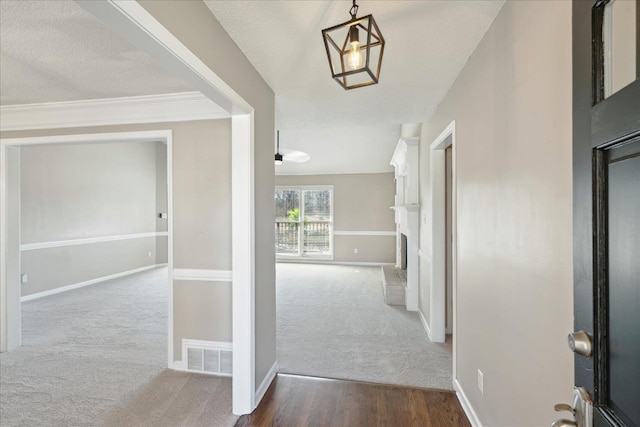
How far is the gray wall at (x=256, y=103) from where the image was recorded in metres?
1.30

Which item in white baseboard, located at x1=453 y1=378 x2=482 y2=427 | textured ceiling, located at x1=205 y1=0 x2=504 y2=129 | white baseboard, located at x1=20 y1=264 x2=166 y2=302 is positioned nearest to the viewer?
textured ceiling, located at x1=205 y1=0 x2=504 y2=129

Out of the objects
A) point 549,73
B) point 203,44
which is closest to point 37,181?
point 203,44

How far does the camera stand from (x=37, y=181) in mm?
4828

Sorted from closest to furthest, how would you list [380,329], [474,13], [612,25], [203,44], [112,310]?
[612,25] → [203,44] → [474,13] → [380,329] → [112,310]

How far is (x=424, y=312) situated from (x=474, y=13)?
3142 mm

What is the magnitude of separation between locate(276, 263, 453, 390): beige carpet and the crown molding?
243 cm

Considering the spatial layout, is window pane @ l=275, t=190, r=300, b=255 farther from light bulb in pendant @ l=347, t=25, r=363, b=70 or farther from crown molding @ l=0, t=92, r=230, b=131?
light bulb in pendant @ l=347, t=25, r=363, b=70

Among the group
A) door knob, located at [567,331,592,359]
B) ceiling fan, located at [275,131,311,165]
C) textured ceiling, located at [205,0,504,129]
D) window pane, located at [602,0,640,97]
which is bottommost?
door knob, located at [567,331,592,359]

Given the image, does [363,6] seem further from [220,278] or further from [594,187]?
[220,278]

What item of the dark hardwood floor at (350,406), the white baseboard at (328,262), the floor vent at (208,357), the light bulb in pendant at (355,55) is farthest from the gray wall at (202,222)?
the white baseboard at (328,262)

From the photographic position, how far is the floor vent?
2.54m

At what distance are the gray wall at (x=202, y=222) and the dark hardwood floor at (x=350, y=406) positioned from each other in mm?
705

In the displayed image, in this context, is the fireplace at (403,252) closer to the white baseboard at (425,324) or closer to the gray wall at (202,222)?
the white baseboard at (425,324)

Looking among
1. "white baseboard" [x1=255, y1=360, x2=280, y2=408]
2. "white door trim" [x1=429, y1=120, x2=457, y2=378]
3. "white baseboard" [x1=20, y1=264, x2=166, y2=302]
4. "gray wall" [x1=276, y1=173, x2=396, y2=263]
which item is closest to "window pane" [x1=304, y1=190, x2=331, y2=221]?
"gray wall" [x1=276, y1=173, x2=396, y2=263]
